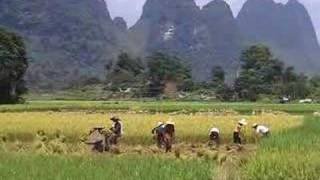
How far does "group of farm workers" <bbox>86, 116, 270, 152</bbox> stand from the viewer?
14641mm

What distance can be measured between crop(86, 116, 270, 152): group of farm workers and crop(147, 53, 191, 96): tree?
126ft

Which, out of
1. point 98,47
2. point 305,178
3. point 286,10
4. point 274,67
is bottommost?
point 305,178

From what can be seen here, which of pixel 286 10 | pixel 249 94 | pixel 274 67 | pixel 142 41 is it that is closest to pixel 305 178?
pixel 249 94

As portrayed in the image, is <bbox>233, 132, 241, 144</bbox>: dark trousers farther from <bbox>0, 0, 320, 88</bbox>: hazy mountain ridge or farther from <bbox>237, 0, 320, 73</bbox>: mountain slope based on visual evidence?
<bbox>237, 0, 320, 73</bbox>: mountain slope

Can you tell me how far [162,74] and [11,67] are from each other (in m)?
16.2

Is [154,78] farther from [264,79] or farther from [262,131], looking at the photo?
[262,131]

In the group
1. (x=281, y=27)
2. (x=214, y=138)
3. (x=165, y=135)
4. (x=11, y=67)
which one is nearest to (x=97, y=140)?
(x=165, y=135)

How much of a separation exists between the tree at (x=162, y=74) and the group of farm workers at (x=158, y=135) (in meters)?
38.5

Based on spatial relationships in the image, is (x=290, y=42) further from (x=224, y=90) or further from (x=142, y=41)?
(x=224, y=90)

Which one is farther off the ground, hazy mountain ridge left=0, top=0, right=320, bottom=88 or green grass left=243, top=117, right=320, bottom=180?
hazy mountain ridge left=0, top=0, right=320, bottom=88

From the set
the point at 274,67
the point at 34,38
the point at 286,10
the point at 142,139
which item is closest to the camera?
the point at 142,139

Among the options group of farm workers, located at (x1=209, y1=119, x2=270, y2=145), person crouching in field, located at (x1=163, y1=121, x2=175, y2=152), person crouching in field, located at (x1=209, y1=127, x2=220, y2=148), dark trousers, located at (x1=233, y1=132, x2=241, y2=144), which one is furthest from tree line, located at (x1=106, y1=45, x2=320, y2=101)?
person crouching in field, located at (x1=163, y1=121, x2=175, y2=152)

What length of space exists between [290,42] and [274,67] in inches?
2819

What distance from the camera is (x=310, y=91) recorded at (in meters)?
55.5
